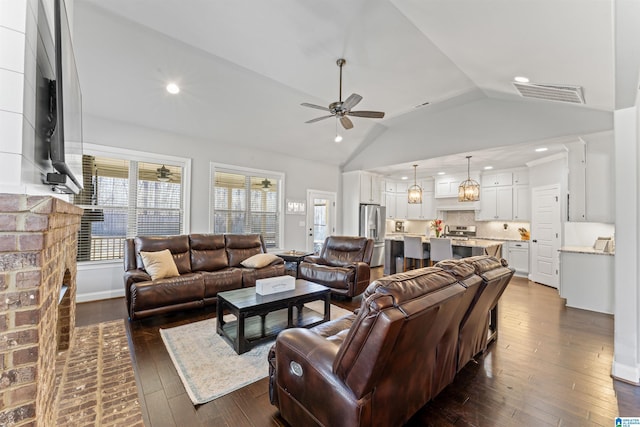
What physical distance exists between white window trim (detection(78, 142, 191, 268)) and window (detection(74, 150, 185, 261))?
4 cm

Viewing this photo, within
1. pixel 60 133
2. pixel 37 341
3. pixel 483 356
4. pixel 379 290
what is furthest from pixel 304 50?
pixel 483 356

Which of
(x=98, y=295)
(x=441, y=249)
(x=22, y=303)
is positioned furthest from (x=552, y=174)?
(x=98, y=295)

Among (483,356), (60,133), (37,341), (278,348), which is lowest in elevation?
(483,356)

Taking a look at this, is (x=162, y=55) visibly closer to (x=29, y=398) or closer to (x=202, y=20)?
(x=202, y=20)

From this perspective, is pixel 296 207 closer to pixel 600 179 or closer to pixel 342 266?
pixel 342 266

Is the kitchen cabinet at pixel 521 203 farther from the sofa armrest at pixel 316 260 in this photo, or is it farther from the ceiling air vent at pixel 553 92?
the sofa armrest at pixel 316 260

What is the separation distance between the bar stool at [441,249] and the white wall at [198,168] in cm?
300

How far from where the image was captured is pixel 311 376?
1449mm

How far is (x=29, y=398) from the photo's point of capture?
1.04 meters

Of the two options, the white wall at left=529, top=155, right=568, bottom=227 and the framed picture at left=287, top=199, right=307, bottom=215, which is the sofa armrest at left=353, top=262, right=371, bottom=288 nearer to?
the framed picture at left=287, top=199, right=307, bottom=215

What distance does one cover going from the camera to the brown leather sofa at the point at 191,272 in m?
3.23

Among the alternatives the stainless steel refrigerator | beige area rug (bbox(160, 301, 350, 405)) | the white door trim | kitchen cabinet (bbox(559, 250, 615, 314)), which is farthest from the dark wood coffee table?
the stainless steel refrigerator

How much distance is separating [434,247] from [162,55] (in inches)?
214

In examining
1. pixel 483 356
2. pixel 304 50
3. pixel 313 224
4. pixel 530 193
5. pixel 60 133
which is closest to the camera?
pixel 60 133
